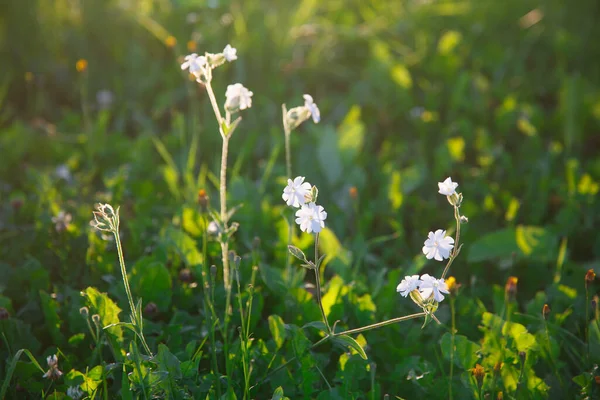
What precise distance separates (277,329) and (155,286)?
38cm

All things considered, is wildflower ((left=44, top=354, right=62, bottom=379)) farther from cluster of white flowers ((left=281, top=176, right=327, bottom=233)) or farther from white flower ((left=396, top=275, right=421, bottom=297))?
white flower ((left=396, top=275, right=421, bottom=297))

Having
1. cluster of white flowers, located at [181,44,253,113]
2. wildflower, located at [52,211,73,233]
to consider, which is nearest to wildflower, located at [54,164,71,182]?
wildflower, located at [52,211,73,233]

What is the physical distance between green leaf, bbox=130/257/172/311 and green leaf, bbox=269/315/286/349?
12.6 inches

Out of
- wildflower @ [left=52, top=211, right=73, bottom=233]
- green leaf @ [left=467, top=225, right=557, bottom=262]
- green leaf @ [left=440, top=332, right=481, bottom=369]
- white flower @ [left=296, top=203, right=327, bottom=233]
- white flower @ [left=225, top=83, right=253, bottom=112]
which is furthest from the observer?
green leaf @ [left=467, top=225, right=557, bottom=262]

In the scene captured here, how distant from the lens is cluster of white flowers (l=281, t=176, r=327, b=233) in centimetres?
132

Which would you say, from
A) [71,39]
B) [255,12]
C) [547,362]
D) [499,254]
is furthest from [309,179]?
[71,39]

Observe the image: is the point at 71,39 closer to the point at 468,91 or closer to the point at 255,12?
the point at 255,12

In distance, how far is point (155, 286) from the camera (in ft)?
5.79

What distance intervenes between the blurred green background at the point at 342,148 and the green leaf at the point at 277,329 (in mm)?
115

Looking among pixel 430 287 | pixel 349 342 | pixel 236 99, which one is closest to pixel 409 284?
pixel 430 287

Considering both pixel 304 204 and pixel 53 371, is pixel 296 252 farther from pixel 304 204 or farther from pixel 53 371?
pixel 53 371

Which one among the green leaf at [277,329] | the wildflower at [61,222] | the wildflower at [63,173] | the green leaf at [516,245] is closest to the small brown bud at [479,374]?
the green leaf at [277,329]

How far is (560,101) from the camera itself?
117 inches

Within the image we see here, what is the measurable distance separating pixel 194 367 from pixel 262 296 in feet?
1.12
